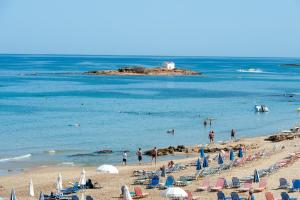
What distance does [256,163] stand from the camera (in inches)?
1030

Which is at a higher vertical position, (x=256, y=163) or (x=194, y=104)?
(x=194, y=104)

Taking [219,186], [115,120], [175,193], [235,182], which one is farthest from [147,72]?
[175,193]

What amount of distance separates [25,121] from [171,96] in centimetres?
3231

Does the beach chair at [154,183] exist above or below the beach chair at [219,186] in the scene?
above

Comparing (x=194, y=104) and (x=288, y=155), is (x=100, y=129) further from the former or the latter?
(x=194, y=104)

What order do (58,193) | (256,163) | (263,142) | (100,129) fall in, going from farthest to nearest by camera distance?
(100,129), (263,142), (256,163), (58,193)

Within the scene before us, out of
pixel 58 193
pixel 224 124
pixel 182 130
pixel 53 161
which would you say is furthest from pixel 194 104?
pixel 58 193

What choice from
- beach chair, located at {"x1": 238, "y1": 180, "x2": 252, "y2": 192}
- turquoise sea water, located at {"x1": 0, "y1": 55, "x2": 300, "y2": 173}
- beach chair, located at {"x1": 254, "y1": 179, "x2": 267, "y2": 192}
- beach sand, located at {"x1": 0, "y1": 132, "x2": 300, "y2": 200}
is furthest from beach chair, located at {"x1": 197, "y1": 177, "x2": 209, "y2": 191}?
turquoise sea water, located at {"x1": 0, "y1": 55, "x2": 300, "y2": 173}

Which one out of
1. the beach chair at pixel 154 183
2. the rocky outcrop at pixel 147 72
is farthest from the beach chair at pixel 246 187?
the rocky outcrop at pixel 147 72

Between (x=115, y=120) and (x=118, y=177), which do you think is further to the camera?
(x=115, y=120)

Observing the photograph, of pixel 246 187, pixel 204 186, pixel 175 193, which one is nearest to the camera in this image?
pixel 175 193

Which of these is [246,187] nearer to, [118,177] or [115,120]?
[118,177]

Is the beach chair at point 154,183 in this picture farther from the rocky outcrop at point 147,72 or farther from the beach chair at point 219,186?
the rocky outcrop at point 147,72

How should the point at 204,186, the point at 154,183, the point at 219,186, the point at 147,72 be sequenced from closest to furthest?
the point at 219,186 < the point at 204,186 < the point at 154,183 < the point at 147,72
